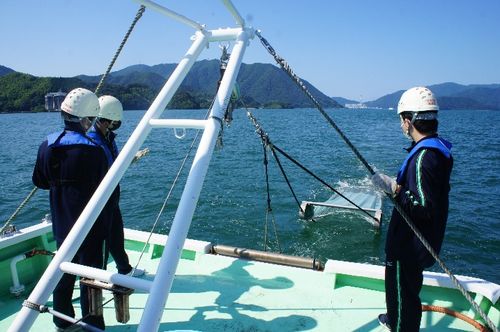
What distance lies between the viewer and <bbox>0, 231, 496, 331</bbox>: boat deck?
3.11 metres

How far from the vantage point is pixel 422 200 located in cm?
224

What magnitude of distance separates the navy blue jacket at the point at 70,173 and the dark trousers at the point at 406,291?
227 cm

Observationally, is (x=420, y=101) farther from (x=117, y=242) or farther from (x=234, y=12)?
(x=117, y=242)

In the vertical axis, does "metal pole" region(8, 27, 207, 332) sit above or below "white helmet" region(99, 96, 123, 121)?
below

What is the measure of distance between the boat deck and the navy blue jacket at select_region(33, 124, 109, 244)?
3.54 feet

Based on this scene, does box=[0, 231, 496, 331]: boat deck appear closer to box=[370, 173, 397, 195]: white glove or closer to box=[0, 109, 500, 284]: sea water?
box=[0, 109, 500, 284]: sea water

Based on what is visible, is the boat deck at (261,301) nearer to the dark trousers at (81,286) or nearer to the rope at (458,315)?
the rope at (458,315)

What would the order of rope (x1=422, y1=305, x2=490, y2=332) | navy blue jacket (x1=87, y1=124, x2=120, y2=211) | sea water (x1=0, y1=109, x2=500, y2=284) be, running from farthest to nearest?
sea water (x1=0, y1=109, x2=500, y2=284)
navy blue jacket (x1=87, y1=124, x2=120, y2=211)
rope (x1=422, y1=305, x2=490, y2=332)

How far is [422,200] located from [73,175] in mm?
2455

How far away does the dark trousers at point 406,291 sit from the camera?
100 inches

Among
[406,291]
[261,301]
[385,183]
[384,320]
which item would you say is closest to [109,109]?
[261,301]

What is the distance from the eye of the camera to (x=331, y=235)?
32.8ft

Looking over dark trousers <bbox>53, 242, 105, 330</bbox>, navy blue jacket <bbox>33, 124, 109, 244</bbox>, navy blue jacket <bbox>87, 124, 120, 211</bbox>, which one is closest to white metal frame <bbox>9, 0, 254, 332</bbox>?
navy blue jacket <bbox>33, 124, 109, 244</bbox>

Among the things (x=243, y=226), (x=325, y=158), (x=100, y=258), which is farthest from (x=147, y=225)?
(x=325, y=158)
